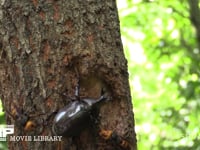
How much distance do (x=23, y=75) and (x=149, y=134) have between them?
6127 mm

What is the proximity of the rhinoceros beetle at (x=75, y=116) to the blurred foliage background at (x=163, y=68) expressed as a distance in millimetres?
1828

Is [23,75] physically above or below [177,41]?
below

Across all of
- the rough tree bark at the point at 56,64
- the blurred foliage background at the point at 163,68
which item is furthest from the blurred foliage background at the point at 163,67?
the rough tree bark at the point at 56,64

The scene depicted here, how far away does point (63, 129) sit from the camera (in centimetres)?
183

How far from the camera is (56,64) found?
1.88 m

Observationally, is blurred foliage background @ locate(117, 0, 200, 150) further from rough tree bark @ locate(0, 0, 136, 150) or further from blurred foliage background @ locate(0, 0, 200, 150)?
rough tree bark @ locate(0, 0, 136, 150)

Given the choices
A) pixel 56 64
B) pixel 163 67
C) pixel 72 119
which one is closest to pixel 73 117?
pixel 72 119

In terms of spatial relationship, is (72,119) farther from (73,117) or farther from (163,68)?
(163,68)

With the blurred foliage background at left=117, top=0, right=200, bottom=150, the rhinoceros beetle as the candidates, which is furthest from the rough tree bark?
the blurred foliage background at left=117, top=0, right=200, bottom=150

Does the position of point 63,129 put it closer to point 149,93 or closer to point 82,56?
point 82,56

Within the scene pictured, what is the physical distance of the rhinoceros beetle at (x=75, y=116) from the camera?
1.84 metres

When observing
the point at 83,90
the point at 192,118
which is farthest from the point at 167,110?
the point at 83,90

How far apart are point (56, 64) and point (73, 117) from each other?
234mm

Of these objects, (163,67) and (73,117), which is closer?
(73,117)
